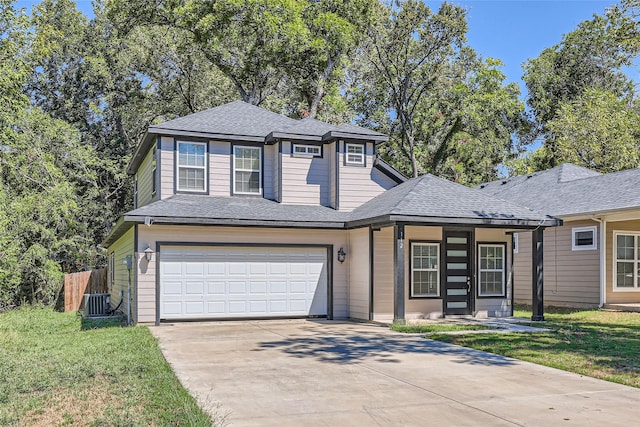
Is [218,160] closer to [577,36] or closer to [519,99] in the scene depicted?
[519,99]

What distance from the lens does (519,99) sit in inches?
1384

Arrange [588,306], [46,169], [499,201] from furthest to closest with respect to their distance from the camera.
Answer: [46,169]
[588,306]
[499,201]

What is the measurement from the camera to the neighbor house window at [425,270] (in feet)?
48.7

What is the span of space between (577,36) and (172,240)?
102 feet

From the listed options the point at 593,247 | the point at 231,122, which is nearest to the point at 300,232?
the point at 231,122

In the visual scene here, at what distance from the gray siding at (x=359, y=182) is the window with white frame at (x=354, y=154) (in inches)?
5.2

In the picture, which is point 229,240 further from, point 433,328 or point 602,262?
point 602,262

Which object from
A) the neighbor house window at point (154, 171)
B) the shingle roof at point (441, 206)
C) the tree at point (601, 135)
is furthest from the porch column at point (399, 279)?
the tree at point (601, 135)

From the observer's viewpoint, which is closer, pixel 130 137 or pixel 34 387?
pixel 34 387

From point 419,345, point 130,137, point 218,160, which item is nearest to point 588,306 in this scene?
point 419,345

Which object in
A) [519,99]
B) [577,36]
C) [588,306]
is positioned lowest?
[588,306]

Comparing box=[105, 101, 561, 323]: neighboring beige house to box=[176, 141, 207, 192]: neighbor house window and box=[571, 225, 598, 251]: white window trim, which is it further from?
box=[571, 225, 598, 251]: white window trim

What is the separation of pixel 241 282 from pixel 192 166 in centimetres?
357

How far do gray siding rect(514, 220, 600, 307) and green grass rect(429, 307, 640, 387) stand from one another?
320 cm
